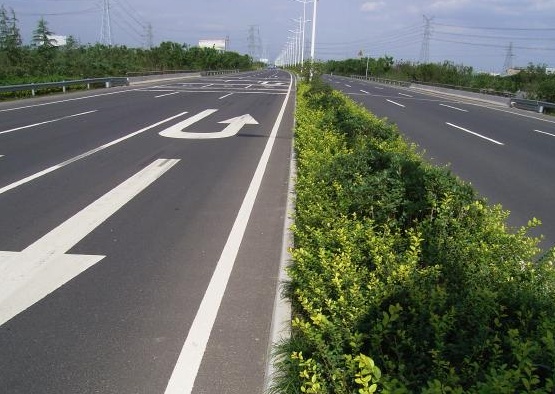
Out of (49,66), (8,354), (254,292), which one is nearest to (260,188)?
(254,292)

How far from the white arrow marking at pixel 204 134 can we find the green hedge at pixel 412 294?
814 cm

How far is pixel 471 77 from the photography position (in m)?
51.2

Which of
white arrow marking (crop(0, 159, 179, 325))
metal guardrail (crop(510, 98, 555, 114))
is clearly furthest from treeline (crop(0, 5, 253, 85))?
metal guardrail (crop(510, 98, 555, 114))

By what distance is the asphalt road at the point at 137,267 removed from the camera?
3355 mm

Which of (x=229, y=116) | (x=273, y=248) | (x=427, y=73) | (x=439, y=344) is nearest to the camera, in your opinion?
(x=439, y=344)

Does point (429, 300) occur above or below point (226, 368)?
above

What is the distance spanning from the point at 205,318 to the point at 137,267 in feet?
4.23

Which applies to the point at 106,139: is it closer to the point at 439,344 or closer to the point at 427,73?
the point at 439,344

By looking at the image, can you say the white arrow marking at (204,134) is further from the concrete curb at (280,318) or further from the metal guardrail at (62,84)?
the metal guardrail at (62,84)

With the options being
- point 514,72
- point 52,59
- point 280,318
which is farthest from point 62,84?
point 514,72

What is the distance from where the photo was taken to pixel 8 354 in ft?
11.3

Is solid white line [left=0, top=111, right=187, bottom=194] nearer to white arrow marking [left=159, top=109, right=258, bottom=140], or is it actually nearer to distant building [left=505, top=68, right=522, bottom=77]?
white arrow marking [left=159, top=109, right=258, bottom=140]

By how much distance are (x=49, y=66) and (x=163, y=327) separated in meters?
35.9

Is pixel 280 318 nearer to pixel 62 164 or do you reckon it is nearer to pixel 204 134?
pixel 62 164
